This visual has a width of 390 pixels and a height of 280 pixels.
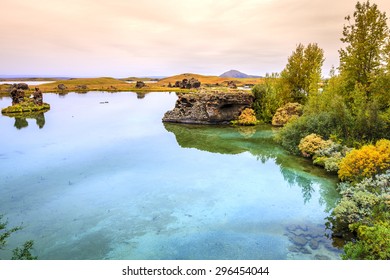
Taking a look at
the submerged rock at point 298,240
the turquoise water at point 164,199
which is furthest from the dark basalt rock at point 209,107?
the submerged rock at point 298,240

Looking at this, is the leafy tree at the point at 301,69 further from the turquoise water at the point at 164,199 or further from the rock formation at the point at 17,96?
the rock formation at the point at 17,96

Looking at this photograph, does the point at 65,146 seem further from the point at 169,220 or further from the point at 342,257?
the point at 342,257

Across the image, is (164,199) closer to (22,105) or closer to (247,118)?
(247,118)

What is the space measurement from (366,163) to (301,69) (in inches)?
1177

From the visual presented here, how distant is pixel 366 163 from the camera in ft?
49.4

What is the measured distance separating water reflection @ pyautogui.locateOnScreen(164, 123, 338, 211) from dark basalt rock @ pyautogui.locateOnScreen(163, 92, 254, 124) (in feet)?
6.40

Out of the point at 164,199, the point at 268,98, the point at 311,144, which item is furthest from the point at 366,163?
the point at 268,98

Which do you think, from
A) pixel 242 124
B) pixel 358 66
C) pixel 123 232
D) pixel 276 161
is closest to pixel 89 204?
pixel 123 232

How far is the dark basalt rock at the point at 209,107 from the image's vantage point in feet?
127

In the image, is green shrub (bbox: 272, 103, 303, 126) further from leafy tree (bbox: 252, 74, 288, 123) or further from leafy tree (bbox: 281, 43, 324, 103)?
leafy tree (bbox: 281, 43, 324, 103)

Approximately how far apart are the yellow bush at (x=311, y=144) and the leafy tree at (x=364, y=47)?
6.17 meters

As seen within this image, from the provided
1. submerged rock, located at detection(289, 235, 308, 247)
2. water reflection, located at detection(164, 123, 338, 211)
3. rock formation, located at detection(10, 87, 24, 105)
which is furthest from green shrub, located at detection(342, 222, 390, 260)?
rock formation, located at detection(10, 87, 24, 105)

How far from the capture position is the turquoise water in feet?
34.4

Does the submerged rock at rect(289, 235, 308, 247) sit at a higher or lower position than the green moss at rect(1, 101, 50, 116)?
lower
